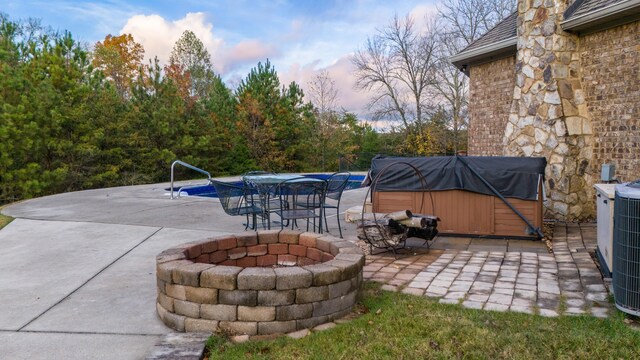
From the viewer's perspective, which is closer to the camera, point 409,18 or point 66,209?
point 66,209

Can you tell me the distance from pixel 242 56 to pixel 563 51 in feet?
48.3

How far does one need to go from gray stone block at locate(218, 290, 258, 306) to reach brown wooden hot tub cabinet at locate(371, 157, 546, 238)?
133 inches

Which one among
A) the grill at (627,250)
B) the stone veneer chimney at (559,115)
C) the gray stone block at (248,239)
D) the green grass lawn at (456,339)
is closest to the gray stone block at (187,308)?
the green grass lawn at (456,339)

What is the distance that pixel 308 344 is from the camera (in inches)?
99.2

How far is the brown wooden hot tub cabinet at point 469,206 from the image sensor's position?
5.45 meters

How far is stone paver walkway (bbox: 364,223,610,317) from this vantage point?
3092 mm

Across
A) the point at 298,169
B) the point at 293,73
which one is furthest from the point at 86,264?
the point at 293,73

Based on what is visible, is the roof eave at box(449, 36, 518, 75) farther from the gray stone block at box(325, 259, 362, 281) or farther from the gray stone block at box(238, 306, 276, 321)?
the gray stone block at box(238, 306, 276, 321)

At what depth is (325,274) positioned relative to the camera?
279 centimetres

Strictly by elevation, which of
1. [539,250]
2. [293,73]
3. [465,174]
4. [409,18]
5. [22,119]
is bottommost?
[539,250]

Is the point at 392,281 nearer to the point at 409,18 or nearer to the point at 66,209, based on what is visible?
the point at 66,209

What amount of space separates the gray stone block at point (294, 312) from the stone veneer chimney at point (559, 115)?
5.64 metres

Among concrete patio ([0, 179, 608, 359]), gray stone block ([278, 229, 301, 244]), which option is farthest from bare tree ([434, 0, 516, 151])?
gray stone block ([278, 229, 301, 244])

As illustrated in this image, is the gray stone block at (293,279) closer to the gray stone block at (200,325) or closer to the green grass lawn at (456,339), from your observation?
the green grass lawn at (456,339)
